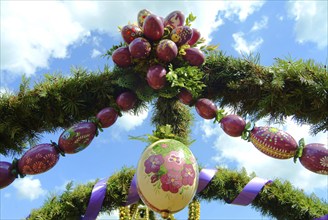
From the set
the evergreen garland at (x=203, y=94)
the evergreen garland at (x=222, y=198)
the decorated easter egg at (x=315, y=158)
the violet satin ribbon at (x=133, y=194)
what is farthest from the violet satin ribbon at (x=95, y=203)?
the decorated easter egg at (x=315, y=158)

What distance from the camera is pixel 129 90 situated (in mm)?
2738

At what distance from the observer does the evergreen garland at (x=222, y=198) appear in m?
2.97

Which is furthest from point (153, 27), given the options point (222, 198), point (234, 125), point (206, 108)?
point (222, 198)

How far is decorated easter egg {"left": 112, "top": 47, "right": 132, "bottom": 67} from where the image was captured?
2637 mm

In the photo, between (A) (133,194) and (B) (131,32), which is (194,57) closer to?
(B) (131,32)

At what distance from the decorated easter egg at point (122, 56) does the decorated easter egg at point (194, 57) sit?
1.07 ft

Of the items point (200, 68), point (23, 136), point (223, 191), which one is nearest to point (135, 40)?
point (200, 68)

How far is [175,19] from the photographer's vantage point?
8.89 feet

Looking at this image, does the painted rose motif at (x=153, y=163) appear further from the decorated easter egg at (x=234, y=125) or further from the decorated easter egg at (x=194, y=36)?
the decorated easter egg at (x=194, y=36)

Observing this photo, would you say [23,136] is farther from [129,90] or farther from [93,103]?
[129,90]

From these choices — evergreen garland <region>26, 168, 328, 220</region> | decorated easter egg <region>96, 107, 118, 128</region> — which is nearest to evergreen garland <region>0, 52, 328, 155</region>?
decorated easter egg <region>96, 107, 118, 128</region>

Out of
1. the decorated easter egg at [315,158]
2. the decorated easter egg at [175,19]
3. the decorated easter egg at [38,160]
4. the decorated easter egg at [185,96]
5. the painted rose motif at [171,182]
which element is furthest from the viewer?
the decorated easter egg at [175,19]

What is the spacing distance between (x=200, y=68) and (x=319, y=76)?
2.14 feet

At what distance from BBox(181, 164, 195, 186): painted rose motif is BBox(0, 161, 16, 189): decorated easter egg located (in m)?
1.04
